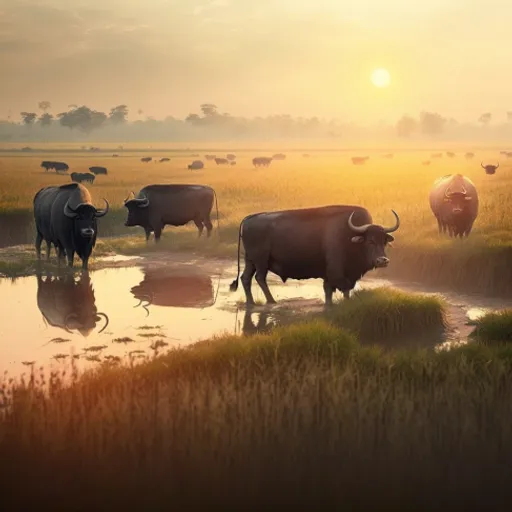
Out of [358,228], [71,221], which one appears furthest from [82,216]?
[358,228]

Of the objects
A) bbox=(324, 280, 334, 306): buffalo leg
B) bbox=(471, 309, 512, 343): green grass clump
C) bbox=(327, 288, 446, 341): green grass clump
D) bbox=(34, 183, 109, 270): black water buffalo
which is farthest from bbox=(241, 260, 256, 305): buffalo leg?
bbox=(34, 183, 109, 270): black water buffalo

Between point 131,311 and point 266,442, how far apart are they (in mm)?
5756

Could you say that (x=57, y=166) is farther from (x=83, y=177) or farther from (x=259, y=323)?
(x=259, y=323)

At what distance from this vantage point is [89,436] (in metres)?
5.05

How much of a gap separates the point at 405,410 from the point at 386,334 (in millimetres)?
3548

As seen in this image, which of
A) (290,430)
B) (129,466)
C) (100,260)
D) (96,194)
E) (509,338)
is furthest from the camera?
(96,194)

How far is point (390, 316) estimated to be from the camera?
9078mm

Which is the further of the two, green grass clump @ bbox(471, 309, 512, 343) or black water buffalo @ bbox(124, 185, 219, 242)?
black water buffalo @ bbox(124, 185, 219, 242)

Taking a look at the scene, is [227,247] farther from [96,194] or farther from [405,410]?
[96,194]

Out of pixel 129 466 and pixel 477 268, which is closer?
pixel 129 466

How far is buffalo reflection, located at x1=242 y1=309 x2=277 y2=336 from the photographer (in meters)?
9.28

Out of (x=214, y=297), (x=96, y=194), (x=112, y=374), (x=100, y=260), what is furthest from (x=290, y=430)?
(x=96, y=194)

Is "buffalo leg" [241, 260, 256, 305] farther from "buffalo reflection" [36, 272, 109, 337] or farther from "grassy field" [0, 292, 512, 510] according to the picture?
"grassy field" [0, 292, 512, 510]

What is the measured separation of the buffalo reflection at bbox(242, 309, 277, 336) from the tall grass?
285 centimetres
